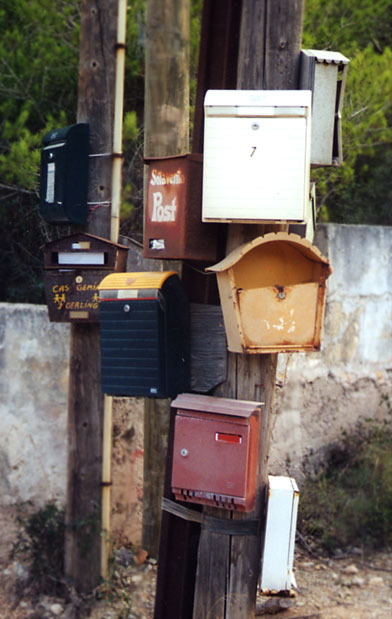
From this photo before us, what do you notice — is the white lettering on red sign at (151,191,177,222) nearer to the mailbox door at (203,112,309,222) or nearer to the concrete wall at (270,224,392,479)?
the mailbox door at (203,112,309,222)

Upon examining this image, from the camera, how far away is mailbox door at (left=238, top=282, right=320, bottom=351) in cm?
281

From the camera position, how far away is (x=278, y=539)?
3.00 meters

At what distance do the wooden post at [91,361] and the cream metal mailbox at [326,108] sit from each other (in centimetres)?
179

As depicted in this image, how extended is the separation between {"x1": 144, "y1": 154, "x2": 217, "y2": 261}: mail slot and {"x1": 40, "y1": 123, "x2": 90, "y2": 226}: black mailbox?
1.46 meters

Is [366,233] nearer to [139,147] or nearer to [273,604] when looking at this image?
[139,147]

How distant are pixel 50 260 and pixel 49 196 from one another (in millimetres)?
380

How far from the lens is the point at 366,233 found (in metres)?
6.08

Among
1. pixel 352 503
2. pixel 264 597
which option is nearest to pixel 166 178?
pixel 264 597

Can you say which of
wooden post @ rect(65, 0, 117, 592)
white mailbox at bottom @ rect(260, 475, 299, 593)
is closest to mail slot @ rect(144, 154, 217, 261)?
white mailbox at bottom @ rect(260, 475, 299, 593)

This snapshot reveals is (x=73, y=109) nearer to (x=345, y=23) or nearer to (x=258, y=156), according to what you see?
(x=345, y=23)

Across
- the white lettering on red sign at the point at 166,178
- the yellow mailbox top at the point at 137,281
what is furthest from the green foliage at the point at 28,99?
the white lettering on red sign at the point at 166,178

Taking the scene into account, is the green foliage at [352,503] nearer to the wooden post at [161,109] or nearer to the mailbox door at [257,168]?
the wooden post at [161,109]

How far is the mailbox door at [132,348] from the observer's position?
9.94ft

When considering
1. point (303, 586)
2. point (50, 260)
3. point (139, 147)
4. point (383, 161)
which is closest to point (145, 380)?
point (50, 260)
